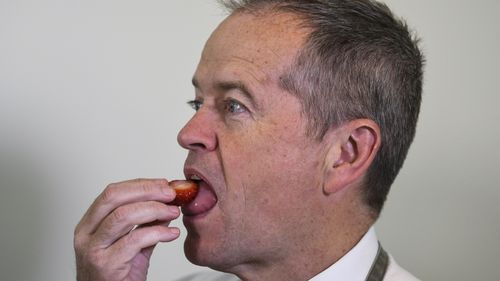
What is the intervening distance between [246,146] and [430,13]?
3.63ft

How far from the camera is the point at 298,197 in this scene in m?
1.13

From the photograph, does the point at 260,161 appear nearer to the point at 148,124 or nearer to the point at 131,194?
the point at 131,194

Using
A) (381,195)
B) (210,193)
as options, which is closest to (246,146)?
(210,193)

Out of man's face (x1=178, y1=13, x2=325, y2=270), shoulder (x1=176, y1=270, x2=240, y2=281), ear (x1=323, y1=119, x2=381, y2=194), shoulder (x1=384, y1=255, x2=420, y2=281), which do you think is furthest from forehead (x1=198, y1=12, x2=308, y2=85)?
shoulder (x1=176, y1=270, x2=240, y2=281)

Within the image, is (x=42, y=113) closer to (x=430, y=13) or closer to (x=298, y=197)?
(x=298, y=197)

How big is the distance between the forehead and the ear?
185mm

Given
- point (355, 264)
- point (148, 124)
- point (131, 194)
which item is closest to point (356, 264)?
point (355, 264)

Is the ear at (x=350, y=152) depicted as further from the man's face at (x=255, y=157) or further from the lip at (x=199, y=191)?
the lip at (x=199, y=191)

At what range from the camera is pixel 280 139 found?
1107 millimetres

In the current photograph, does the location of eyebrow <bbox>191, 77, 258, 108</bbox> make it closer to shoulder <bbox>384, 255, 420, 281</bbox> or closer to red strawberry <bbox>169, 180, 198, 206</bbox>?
red strawberry <bbox>169, 180, 198, 206</bbox>

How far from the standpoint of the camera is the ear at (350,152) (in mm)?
1146

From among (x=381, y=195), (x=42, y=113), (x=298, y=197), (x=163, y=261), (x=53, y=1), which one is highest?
(x=53, y=1)

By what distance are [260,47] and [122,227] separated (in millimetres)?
458

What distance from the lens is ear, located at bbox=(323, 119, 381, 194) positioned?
1146 mm
